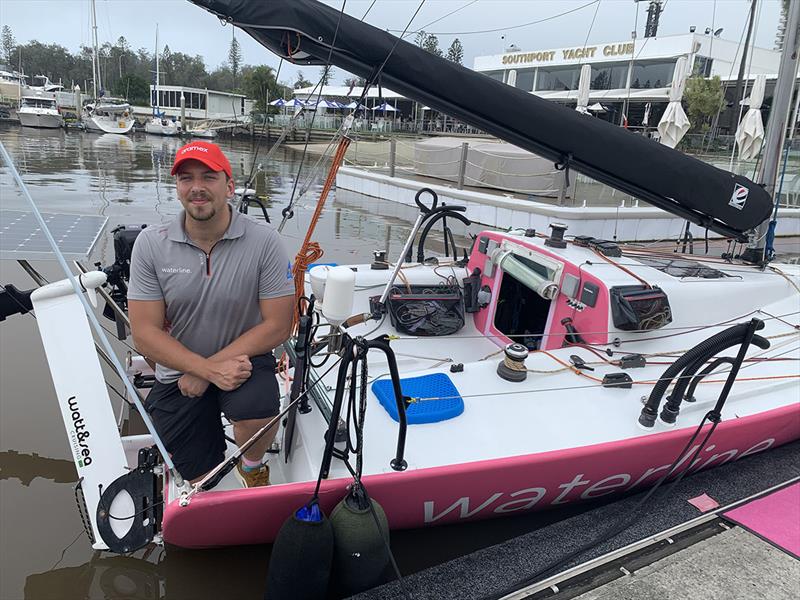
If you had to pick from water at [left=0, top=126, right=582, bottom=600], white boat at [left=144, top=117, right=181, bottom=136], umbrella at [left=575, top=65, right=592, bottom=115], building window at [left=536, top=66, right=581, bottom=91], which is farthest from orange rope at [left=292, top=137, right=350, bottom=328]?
white boat at [left=144, top=117, right=181, bottom=136]

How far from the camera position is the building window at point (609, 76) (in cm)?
2955

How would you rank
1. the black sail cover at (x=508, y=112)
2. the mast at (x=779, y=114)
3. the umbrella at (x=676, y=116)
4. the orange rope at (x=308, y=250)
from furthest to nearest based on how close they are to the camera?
1. the umbrella at (x=676, y=116)
2. the mast at (x=779, y=114)
3. the orange rope at (x=308, y=250)
4. the black sail cover at (x=508, y=112)

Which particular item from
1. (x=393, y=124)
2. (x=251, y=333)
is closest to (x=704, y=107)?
(x=393, y=124)

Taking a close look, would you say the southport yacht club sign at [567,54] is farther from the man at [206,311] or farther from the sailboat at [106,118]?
the man at [206,311]

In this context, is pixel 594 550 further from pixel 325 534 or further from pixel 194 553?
pixel 194 553

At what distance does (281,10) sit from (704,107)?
1065 inches

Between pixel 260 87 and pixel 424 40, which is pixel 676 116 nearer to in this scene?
pixel 424 40

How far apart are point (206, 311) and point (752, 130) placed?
10473 millimetres

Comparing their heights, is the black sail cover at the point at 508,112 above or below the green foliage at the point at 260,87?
below

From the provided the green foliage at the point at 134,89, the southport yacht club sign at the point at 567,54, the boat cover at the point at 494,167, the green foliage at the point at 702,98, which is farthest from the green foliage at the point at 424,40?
the green foliage at the point at 134,89

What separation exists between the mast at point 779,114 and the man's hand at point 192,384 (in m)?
4.47

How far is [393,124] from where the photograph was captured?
28.9 m

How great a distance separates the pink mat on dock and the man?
248cm

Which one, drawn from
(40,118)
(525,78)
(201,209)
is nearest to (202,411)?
(201,209)
